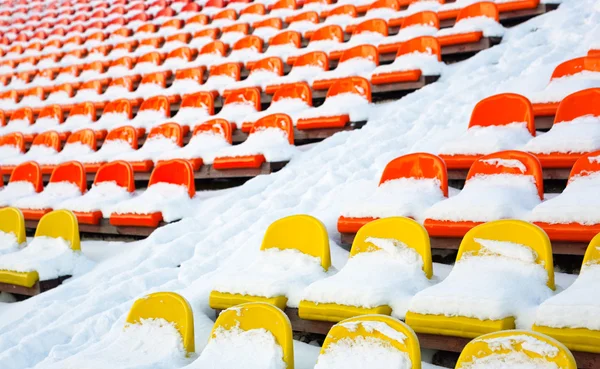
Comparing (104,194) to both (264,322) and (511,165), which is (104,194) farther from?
(511,165)

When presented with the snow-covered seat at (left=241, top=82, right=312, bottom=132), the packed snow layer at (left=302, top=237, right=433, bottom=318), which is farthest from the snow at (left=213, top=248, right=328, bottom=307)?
the snow-covered seat at (left=241, top=82, right=312, bottom=132)

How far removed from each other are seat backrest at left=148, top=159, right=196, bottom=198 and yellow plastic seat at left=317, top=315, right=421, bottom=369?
2263 millimetres

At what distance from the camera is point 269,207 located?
3.54 m

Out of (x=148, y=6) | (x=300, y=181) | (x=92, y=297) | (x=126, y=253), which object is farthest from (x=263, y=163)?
(x=148, y=6)

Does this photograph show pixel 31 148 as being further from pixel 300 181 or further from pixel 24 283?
pixel 300 181

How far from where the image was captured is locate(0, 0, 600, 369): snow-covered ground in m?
2.84

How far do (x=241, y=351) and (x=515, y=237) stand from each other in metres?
0.94

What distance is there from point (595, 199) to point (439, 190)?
0.70 metres

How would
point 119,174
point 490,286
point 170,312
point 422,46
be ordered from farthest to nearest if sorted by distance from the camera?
point 422,46 < point 119,174 < point 170,312 < point 490,286

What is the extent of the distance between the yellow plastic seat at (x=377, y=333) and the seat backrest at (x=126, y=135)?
3558mm

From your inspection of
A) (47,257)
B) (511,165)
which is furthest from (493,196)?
(47,257)

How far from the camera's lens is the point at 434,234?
8.27ft

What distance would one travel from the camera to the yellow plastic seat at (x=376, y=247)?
215 centimetres

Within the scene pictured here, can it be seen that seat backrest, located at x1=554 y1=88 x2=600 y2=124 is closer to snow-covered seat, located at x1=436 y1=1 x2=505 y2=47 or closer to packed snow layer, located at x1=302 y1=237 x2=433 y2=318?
packed snow layer, located at x1=302 y1=237 x2=433 y2=318
